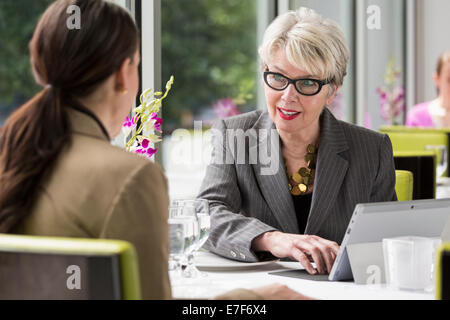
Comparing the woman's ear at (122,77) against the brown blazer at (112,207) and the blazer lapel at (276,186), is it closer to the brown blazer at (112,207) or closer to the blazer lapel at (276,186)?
the brown blazer at (112,207)

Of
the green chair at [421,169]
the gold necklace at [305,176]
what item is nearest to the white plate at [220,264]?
the gold necklace at [305,176]

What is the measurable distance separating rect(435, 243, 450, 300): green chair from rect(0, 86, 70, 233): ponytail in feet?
2.21

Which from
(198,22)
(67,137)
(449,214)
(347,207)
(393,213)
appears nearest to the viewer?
(67,137)

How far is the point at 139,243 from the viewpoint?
1.15 metres

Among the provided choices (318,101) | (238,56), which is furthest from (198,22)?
(318,101)

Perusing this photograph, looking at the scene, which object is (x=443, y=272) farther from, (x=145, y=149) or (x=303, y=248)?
(x=145, y=149)

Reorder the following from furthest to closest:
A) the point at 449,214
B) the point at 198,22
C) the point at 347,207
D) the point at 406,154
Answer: the point at 198,22, the point at 406,154, the point at 347,207, the point at 449,214

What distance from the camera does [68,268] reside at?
3.37 ft

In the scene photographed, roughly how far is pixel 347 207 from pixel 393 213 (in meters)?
0.67

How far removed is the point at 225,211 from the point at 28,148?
2.98 feet

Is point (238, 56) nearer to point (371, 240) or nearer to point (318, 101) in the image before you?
point (318, 101)

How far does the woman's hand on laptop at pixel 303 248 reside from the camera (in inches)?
64.8

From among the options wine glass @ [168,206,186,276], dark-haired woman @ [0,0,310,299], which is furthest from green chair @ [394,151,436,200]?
dark-haired woman @ [0,0,310,299]

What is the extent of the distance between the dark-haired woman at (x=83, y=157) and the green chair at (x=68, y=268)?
0.11 metres
